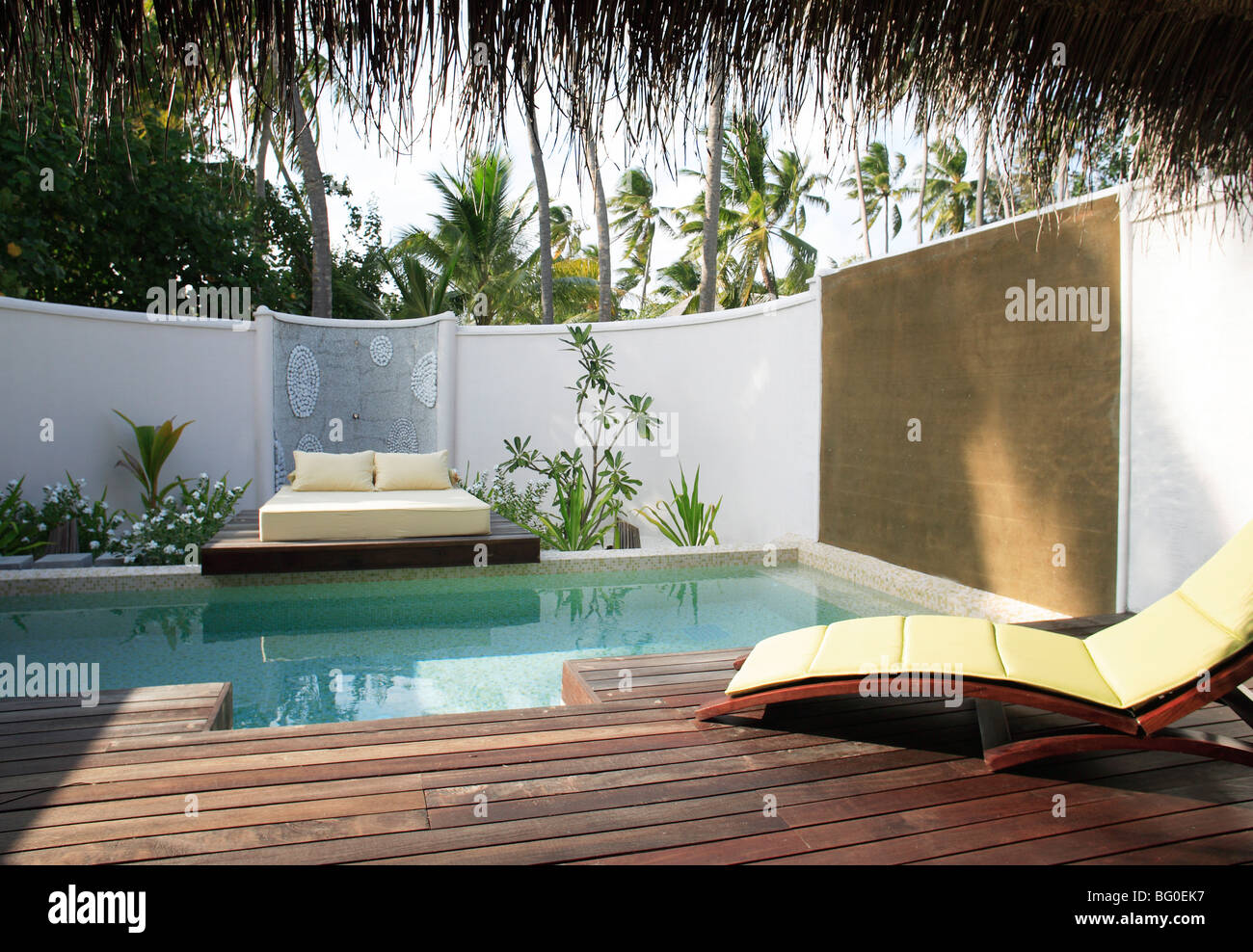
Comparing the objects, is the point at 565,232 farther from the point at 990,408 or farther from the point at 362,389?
the point at 990,408

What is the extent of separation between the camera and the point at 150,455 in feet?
24.8

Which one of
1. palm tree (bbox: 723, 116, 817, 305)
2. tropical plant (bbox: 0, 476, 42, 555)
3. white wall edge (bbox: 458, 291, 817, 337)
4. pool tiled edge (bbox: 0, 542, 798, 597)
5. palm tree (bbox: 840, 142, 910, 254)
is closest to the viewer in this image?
pool tiled edge (bbox: 0, 542, 798, 597)

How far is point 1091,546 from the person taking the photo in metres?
4.42

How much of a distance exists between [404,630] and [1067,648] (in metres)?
3.50

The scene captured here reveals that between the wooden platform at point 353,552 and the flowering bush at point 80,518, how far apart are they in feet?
3.89

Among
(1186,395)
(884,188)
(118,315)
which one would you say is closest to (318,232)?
(118,315)

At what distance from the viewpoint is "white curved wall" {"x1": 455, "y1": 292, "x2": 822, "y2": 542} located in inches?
282

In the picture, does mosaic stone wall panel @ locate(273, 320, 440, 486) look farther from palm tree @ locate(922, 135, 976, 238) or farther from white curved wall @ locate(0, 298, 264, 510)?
palm tree @ locate(922, 135, 976, 238)

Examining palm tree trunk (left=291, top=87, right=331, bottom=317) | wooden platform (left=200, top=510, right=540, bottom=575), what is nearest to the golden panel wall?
wooden platform (left=200, top=510, right=540, bottom=575)

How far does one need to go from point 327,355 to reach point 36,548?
3.43 meters

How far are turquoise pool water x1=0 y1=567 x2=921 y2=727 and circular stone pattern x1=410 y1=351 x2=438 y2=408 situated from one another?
11.8 ft
